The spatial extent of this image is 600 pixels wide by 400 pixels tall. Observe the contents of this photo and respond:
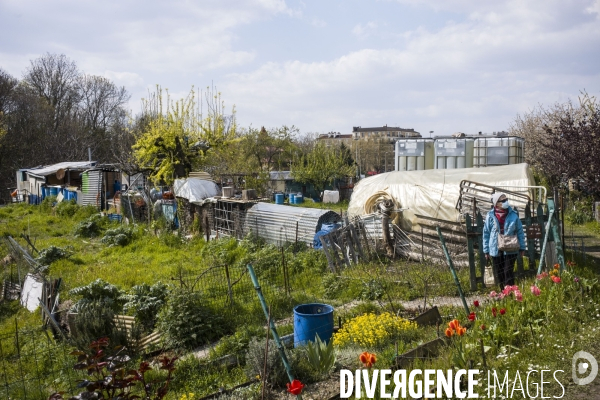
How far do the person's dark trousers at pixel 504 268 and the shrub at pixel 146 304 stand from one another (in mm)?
5529

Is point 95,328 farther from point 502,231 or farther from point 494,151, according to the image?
point 494,151

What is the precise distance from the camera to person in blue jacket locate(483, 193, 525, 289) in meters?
7.81

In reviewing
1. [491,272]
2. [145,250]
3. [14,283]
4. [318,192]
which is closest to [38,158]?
[318,192]

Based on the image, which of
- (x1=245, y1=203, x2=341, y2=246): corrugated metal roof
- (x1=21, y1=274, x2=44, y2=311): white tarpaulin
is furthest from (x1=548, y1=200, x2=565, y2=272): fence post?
(x1=21, y1=274, x2=44, y2=311): white tarpaulin

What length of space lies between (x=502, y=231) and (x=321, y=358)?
441 cm

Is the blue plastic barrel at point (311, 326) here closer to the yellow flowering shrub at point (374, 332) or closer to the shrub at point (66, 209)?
the yellow flowering shrub at point (374, 332)

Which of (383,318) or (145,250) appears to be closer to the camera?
(383,318)

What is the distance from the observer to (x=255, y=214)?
14.5m

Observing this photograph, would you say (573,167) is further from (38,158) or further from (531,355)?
(38,158)

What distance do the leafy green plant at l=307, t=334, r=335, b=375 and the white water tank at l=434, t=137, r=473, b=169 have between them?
47.4ft

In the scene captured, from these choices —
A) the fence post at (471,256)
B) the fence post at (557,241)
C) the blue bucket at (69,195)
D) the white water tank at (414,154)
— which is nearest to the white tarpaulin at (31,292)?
the fence post at (471,256)

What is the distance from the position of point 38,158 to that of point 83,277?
1433 inches

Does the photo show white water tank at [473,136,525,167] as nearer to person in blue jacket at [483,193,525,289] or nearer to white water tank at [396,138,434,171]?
white water tank at [396,138,434,171]

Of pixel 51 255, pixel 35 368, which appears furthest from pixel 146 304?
pixel 51 255
